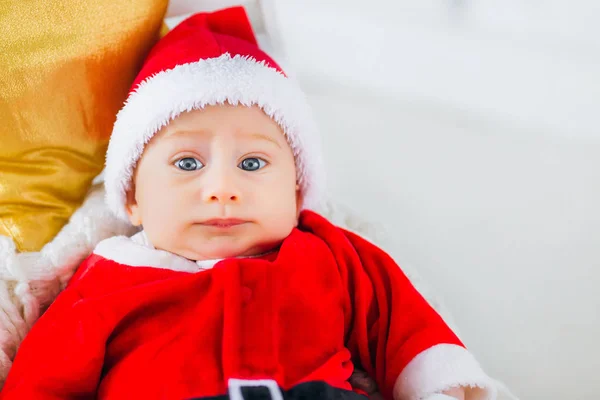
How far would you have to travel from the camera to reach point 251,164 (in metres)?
0.88

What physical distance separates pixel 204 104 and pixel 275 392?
40cm

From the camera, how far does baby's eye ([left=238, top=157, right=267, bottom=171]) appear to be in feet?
2.86

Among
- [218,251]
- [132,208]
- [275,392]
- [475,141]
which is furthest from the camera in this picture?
[475,141]

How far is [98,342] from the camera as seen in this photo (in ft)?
2.55

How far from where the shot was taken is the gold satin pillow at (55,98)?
930mm

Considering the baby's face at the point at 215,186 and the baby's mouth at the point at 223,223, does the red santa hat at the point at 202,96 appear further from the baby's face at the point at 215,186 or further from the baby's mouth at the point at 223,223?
the baby's mouth at the point at 223,223

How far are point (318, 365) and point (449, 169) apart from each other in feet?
2.07

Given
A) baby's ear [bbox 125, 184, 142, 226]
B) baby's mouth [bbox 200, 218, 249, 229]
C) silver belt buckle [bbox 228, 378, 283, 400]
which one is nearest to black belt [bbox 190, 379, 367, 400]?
silver belt buckle [bbox 228, 378, 283, 400]

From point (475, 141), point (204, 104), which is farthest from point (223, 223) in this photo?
point (475, 141)

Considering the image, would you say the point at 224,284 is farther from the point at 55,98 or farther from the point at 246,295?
the point at 55,98

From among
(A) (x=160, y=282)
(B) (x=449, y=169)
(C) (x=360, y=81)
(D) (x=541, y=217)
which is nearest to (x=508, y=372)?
(D) (x=541, y=217)

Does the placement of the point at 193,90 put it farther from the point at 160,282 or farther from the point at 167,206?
the point at 160,282

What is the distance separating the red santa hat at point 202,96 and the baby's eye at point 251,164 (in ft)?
0.23

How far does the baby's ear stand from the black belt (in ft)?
1.06
